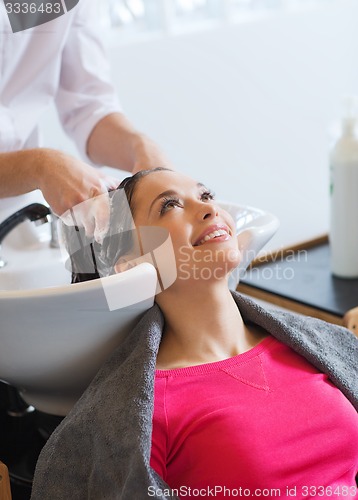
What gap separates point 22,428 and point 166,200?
516 millimetres

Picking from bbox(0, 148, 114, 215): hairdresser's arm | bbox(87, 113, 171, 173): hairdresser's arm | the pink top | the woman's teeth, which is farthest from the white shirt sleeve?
the pink top

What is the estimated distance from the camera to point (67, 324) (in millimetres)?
1053

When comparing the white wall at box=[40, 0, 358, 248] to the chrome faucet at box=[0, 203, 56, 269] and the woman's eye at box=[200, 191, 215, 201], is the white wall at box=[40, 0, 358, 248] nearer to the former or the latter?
the chrome faucet at box=[0, 203, 56, 269]

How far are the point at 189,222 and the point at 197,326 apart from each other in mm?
156

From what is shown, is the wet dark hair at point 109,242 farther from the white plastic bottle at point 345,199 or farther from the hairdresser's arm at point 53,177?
the white plastic bottle at point 345,199

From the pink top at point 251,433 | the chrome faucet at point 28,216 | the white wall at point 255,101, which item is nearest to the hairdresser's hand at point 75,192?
the chrome faucet at point 28,216

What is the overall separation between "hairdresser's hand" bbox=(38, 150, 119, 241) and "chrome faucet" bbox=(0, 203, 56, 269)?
0.11 m

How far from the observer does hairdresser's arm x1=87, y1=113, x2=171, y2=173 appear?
1.35 m

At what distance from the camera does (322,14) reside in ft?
8.01

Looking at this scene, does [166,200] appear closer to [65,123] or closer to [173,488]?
[173,488]

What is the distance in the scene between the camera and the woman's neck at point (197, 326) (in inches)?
45.1

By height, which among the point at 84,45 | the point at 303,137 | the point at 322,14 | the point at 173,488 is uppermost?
the point at 84,45

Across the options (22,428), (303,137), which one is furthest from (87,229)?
(303,137)

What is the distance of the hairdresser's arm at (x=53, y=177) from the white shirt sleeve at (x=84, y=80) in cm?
38
